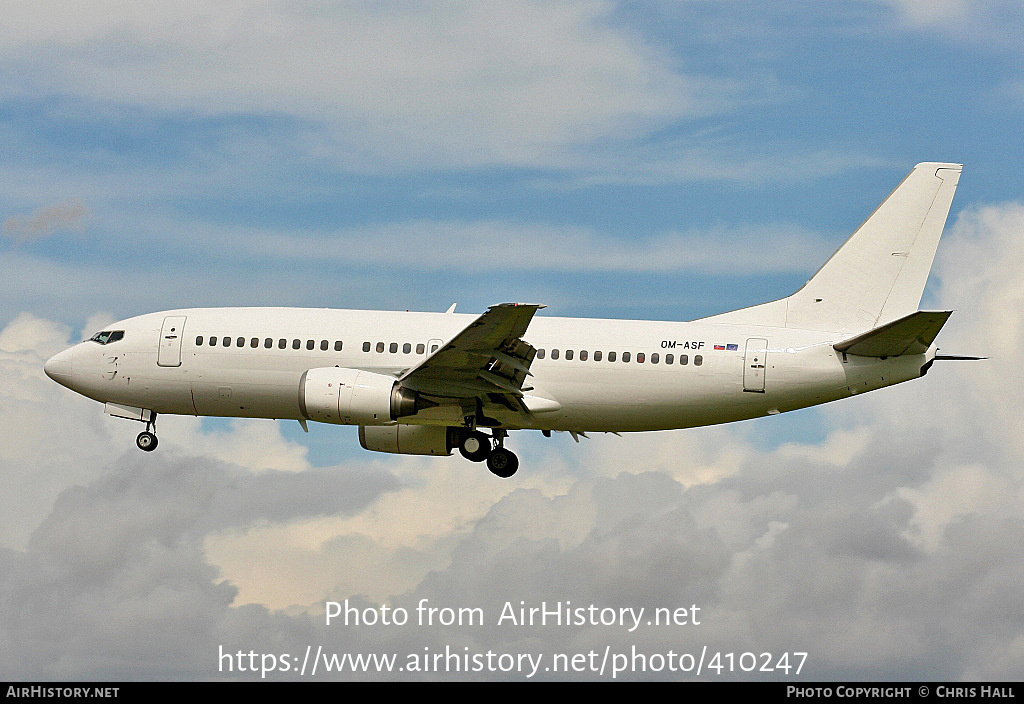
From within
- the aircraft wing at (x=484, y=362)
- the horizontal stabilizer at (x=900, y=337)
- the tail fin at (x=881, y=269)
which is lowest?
the horizontal stabilizer at (x=900, y=337)

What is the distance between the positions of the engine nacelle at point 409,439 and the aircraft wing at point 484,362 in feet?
13.9

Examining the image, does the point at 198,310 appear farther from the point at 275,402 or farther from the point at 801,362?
the point at 801,362

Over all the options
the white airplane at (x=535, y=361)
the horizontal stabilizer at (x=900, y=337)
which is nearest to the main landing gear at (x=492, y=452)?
the white airplane at (x=535, y=361)

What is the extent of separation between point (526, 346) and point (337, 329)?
7469 mm

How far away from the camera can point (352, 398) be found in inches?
1489

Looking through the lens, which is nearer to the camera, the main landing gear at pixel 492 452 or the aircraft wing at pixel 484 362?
the aircraft wing at pixel 484 362

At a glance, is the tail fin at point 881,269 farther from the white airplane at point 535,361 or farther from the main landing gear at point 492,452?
the main landing gear at point 492,452

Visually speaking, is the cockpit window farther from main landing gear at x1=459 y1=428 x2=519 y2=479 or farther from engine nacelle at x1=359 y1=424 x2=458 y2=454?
main landing gear at x1=459 y1=428 x2=519 y2=479

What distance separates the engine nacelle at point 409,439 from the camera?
43.2 metres

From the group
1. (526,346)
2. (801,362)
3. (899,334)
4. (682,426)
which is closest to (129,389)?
(526,346)

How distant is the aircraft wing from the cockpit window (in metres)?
11.7

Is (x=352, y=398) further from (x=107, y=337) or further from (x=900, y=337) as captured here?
(x=900, y=337)

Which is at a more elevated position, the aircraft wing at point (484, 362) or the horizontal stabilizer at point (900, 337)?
the aircraft wing at point (484, 362)

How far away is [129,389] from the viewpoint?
41.8 m
